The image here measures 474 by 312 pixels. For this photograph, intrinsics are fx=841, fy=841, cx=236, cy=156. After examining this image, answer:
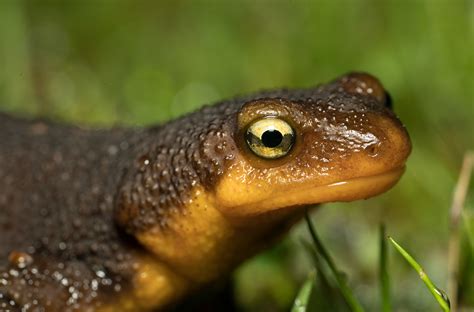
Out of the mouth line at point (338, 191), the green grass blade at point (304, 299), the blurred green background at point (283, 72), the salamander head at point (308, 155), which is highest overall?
the salamander head at point (308, 155)

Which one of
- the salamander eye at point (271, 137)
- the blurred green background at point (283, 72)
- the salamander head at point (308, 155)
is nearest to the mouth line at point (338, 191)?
the salamander head at point (308, 155)

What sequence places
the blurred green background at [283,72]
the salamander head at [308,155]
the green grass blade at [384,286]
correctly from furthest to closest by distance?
the blurred green background at [283,72] < the green grass blade at [384,286] < the salamander head at [308,155]

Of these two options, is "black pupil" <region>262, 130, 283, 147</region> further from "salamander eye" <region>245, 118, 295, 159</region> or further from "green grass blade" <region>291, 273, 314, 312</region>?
"green grass blade" <region>291, 273, 314, 312</region>

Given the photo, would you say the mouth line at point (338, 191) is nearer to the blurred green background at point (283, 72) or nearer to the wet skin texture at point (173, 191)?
the wet skin texture at point (173, 191)

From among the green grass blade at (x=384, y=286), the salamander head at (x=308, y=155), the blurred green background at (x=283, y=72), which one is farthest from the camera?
the blurred green background at (x=283, y=72)

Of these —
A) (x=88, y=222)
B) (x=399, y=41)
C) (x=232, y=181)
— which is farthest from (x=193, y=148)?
(x=399, y=41)

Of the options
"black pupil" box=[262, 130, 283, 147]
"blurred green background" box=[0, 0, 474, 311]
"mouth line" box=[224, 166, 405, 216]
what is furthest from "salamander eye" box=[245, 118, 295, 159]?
"blurred green background" box=[0, 0, 474, 311]

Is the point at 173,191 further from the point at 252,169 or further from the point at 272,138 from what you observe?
the point at 272,138
